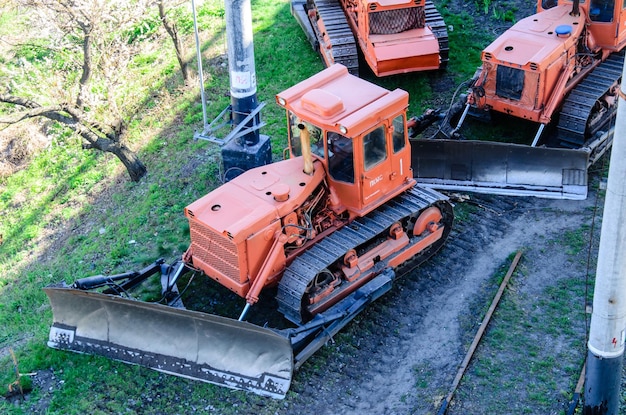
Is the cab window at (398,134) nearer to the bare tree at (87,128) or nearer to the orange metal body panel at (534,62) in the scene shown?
the orange metal body panel at (534,62)

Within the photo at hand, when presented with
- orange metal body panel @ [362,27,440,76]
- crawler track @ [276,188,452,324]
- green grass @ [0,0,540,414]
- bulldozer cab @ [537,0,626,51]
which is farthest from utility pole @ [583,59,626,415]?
orange metal body panel @ [362,27,440,76]

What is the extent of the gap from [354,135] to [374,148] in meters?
0.60

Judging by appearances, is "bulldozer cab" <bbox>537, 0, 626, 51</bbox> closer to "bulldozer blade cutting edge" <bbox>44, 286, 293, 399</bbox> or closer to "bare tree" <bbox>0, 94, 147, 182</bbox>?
"bulldozer blade cutting edge" <bbox>44, 286, 293, 399</bbox>

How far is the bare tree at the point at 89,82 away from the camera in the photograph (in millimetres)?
15922

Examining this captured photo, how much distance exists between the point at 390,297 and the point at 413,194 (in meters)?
1.57

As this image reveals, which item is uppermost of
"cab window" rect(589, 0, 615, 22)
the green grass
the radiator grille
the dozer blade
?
"cab window" rect(589, 0, 615, 22)

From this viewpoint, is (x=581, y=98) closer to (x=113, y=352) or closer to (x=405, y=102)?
(x=405, y=102)

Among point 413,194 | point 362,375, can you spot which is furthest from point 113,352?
point 413,194

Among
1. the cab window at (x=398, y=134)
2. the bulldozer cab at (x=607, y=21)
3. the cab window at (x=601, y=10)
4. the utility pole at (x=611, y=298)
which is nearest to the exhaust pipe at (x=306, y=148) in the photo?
the cab window at (x=398, y=134)

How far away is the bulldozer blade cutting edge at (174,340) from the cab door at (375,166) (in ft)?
8.22

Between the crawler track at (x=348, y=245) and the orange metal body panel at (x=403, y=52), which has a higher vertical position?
the orange metal body panel at (x=403, y=52)

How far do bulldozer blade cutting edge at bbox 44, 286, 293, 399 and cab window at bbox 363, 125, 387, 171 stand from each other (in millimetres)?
2757

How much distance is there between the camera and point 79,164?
62.8 ft

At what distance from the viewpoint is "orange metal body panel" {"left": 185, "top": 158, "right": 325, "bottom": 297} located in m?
10.8
